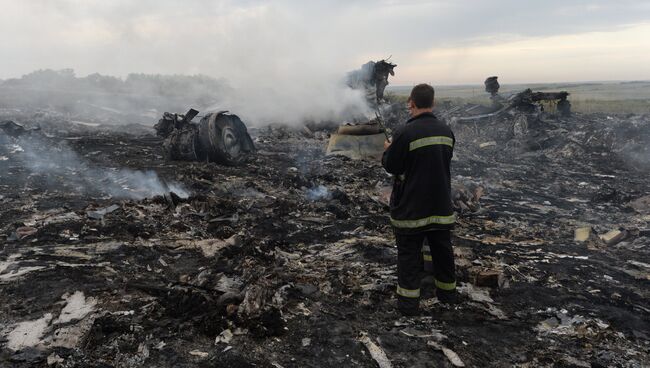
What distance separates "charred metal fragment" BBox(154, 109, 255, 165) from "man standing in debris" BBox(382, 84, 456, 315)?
668 centimetres

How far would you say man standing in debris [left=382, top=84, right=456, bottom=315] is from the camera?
11.1 ft

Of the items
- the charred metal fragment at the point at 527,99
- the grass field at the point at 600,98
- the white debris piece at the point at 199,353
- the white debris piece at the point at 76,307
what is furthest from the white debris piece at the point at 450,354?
the grass field at the point at 600,98

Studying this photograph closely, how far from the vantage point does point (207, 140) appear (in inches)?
369

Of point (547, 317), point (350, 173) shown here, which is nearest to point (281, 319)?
point (547, 317)

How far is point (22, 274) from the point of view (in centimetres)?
381

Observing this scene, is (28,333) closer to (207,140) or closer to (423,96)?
(423,96)

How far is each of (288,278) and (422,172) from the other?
1703mm

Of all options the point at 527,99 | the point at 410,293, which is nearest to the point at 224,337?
the point at 410,293

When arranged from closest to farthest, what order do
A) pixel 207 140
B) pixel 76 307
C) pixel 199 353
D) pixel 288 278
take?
1. pixel 199 353
2. pixel 76 307
3. pixel 288 278
4. pixel 207 140

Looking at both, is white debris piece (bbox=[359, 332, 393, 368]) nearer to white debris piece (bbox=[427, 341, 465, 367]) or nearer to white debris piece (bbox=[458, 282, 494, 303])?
white debris piece (bbox=[427, 341, 465, 367])

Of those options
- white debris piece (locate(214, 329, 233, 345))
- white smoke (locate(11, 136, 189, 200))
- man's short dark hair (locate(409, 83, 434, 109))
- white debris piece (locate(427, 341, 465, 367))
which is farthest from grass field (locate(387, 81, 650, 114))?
white debris piece (locate(214, 329, 233, 345))

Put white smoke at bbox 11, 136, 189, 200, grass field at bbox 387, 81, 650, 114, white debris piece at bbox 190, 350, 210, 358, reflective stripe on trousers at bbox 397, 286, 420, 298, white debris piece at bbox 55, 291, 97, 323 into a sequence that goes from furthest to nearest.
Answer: grass field at bbox 387, 81, 650, 114, white smoke at bbox 11, 136, 189, 200, reflective stripe on trousers at bbox 397, 286, 420, 298, white debris piece at bbox 55, 291, 97, 323, white debris piece at bbox 190, 350, 210, 358

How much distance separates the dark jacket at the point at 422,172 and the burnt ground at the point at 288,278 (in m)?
0.80

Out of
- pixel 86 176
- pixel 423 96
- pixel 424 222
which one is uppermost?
pixel 423 96
